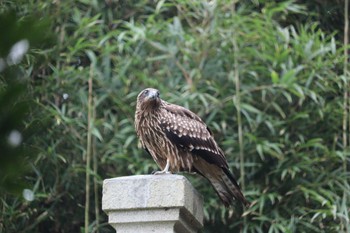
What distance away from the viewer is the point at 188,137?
3.30m

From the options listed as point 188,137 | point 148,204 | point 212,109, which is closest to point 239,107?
point 212,109

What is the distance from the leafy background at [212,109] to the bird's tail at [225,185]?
159 centimetres

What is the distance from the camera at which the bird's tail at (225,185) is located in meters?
3.18

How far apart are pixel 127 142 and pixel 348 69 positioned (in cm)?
162

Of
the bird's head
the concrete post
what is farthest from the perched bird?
the concrete post

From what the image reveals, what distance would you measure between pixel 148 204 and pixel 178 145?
115 centimetres

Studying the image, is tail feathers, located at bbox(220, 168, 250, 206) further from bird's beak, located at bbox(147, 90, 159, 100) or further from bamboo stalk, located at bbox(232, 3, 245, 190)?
bamboo stalk, located at bbox(232, 3, 245, 190)

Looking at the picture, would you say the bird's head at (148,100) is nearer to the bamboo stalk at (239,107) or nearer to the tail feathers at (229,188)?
the tail feathers at (229,188)

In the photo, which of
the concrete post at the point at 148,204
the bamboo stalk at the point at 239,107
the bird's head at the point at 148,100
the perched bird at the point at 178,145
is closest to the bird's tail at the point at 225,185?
the perched bird at the point at 178,145

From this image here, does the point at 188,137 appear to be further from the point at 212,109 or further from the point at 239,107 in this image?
the point at 212,109

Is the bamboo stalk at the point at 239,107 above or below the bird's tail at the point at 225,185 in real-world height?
below

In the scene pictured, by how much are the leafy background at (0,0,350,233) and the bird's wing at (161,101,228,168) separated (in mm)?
1572

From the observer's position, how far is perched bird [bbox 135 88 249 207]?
323cm

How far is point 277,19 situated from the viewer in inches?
237
